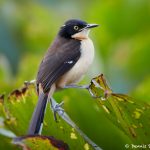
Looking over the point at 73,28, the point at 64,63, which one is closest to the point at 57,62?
the point at 64,63

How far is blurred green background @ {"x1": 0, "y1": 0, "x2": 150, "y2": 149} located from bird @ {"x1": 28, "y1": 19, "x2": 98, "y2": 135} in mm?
255

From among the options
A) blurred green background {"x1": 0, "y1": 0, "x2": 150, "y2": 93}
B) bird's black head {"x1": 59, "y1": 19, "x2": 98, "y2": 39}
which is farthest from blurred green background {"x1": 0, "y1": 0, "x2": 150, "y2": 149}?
bird's black head {"x1": 59, "y1": 19, "x2": 98, "y2": 39}

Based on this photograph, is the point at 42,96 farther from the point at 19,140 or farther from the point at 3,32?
the point at 3,32

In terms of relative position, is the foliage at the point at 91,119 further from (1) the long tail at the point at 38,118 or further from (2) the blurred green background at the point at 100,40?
(2) the blurred green background at the point at 100,40

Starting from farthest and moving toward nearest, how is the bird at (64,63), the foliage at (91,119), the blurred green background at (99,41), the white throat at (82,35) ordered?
the blurred green background at (99,41)
the white throat at (82,35)
the bird at (64,63)
the foliage at (91,119)

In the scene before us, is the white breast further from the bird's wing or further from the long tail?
the long tail

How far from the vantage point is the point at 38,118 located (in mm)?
3672

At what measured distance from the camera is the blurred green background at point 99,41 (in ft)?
17.6

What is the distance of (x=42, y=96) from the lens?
407 centimetres

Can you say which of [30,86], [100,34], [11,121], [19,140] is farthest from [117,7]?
[19,140]

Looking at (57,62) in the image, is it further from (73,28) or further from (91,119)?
(73,28)

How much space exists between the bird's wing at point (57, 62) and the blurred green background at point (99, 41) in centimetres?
27

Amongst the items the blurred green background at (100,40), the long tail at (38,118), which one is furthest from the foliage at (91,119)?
the blurred green background at (100,40)

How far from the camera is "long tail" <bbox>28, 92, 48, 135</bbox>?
3.60 meters
